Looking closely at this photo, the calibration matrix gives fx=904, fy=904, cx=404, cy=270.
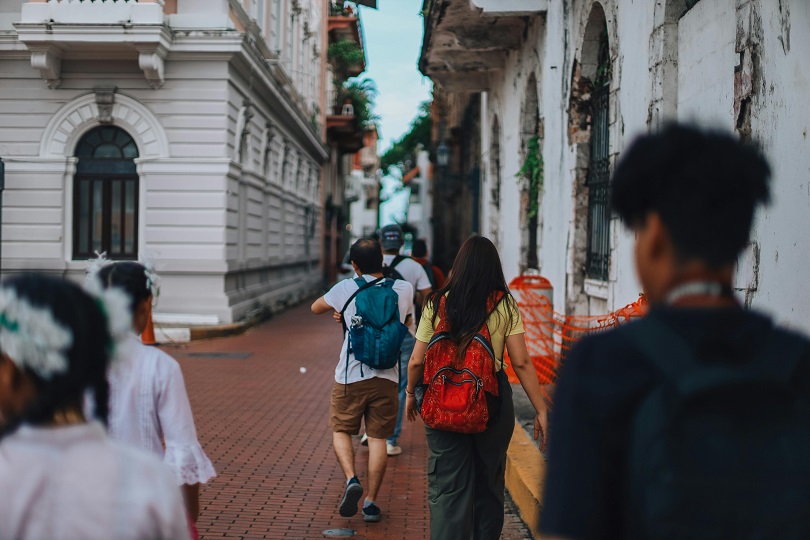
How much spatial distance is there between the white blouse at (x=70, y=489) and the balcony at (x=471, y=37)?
1048cm

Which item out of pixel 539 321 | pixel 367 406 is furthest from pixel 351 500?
pixel 539 321

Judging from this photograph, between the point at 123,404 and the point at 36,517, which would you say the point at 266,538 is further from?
the point at 36,517

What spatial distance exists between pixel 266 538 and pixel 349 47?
38251 mm

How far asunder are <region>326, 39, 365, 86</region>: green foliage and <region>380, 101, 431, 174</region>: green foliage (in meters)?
4.22

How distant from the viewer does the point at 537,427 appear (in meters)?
4.64

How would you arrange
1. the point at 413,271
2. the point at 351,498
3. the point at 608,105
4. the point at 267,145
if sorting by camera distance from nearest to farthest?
the point at 351,498, the point at 413,271, the point at 608,105, the point at 267,145

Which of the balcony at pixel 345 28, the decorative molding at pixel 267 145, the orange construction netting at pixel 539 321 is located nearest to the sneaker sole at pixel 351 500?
the orange construction netting at pixel 539 321

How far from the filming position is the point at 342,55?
1618 inches

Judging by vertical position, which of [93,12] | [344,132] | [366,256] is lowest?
[366,256]

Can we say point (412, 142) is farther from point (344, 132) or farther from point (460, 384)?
point (460, 384)

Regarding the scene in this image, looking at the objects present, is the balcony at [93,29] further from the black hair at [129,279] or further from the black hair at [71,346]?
the black hair at [71,346]

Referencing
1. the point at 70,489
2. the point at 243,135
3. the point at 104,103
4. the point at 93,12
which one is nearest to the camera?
the point at 70,489

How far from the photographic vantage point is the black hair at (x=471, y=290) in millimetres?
4441

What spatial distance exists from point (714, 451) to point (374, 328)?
4160 mm
